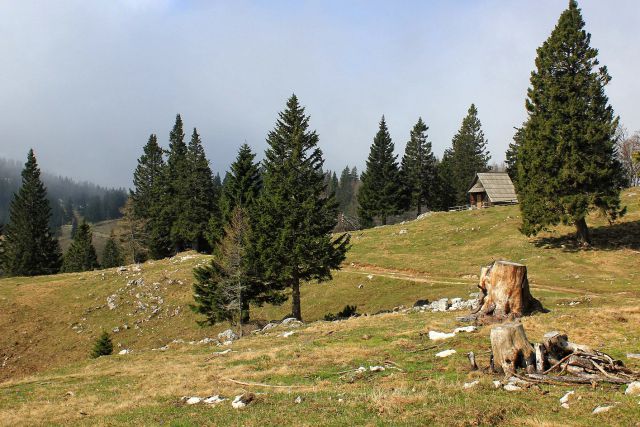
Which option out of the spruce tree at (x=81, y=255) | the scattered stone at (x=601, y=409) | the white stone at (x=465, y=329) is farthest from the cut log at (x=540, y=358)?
the spruce tree at (x=81, y=255)

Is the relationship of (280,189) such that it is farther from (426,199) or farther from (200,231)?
(426,199)

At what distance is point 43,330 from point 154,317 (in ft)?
35.6

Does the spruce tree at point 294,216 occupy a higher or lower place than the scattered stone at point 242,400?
higher

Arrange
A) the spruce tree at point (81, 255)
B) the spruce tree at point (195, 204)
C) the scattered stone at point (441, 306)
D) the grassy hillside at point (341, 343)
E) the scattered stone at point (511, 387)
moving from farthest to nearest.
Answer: the spruce tree at point (81, 255) < the spruce tree at point (195, 204) < the scattered stone at point (441, 306) < the scattered stone at point (511, 387) < the grassy hillside at point (341, 343)

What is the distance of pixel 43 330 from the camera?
47.5 meters

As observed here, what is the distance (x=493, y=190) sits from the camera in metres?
77.9

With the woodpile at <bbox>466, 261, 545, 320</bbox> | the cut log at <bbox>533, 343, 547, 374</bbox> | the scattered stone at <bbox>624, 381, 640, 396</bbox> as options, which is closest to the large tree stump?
the woodpile at <bbox>466, 261, 545, 320</bbox>

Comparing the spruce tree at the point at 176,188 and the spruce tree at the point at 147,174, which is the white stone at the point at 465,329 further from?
the spruce tree at the point at 147,174

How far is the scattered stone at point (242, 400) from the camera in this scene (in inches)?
492

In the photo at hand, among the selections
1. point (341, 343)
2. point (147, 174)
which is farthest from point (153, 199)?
point (341, 343)

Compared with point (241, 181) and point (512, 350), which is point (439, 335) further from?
point (241, 181)

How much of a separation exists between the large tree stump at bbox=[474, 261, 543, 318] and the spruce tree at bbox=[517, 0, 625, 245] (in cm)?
2906

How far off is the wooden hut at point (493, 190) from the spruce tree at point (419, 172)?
12.6m

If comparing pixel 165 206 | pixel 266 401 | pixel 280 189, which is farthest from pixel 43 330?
pixel 266 401
